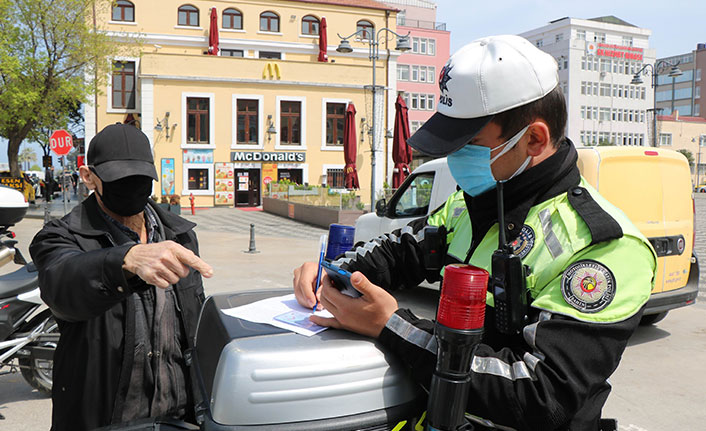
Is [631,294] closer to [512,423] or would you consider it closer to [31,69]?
[512,423]

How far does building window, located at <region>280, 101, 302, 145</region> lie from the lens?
1302 inches

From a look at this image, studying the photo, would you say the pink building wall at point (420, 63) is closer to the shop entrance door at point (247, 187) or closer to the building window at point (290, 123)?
the building window at point (290, 123)

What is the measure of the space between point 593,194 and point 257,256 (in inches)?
459

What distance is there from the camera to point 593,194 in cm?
144

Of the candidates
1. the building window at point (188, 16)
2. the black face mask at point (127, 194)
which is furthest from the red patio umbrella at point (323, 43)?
the black face mask at point (127, 194)

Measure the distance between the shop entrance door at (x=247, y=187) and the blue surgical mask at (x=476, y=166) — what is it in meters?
31.2

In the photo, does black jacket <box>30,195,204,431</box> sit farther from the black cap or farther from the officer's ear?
the officer's ear

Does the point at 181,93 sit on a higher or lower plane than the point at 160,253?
higher

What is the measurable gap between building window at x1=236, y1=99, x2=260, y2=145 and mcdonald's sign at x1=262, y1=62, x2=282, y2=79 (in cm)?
162

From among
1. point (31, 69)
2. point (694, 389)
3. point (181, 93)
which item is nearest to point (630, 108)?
point (181, 93)

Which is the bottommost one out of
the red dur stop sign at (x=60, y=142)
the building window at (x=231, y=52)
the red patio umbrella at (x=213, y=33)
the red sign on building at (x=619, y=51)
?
the red dur stop sign at (x=60, y=142)

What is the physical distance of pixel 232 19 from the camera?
37031 millimetres

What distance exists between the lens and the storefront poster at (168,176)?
30141 millimetres

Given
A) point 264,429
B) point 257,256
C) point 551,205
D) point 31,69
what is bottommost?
point 257,256
